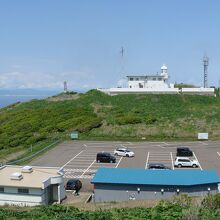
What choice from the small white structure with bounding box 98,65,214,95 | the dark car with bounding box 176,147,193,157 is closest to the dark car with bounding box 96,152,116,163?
the dark car with bounding box 176,147,193,157

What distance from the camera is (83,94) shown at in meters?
79.2

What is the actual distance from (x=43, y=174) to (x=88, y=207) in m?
5.19

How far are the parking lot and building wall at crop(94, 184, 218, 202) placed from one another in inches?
244

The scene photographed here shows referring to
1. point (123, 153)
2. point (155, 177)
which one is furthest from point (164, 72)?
point (155, 177)

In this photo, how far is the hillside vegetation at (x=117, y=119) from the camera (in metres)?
53.3

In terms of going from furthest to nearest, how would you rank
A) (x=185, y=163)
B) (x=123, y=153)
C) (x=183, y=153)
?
1. (x=123, y=153)
2. (x=183, y=153)
3. (x=185, y=163)

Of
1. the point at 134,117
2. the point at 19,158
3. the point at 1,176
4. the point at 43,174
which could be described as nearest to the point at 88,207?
the point at 43,174

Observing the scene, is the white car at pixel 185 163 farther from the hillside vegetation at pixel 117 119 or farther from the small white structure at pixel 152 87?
the small white structure at pixel 152 87

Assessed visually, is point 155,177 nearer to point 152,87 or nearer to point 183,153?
point 183,153

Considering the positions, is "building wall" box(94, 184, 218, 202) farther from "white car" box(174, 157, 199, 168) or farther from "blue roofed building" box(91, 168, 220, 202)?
"white car" box(174, 157, 199, 168)

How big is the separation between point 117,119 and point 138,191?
31.8 m

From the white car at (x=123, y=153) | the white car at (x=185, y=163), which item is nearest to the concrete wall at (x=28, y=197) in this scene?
the white car at (x=185, y=163)

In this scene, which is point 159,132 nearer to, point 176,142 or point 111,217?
point 176,142

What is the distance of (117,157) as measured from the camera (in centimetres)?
4222
